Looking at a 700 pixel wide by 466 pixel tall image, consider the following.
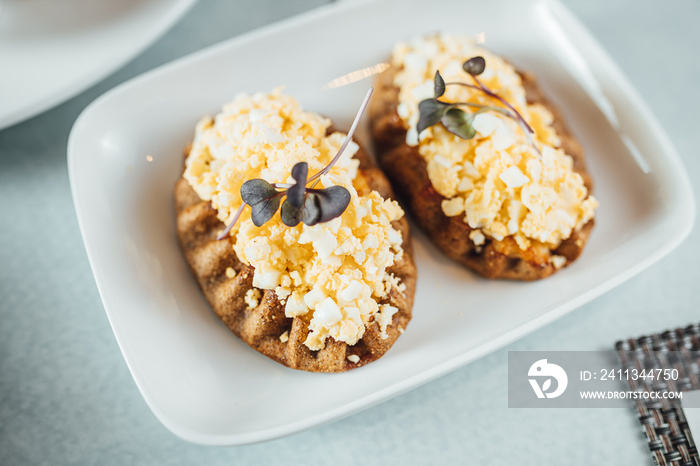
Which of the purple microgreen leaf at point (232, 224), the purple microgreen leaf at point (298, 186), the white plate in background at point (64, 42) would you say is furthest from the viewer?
the white plate in background at point (64, 42)

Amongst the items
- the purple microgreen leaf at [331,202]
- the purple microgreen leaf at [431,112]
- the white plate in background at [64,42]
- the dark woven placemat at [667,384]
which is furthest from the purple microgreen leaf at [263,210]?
the dark woven placemat at [667,384]

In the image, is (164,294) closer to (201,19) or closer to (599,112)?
(201,19)

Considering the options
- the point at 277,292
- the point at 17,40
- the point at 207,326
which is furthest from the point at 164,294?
the point at 17,40

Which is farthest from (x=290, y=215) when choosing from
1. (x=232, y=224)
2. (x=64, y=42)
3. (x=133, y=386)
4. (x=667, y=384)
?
(x=667, y=384)

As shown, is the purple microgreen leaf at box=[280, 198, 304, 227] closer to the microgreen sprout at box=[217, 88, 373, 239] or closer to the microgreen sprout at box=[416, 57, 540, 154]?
the microgreen sprout at box=[217, 88, 373, 239]

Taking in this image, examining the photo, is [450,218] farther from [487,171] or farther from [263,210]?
[263,210]

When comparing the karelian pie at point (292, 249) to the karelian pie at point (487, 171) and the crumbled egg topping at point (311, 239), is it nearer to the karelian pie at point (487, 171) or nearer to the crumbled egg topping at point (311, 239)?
the crumbled egg topping at point (311, 239)
